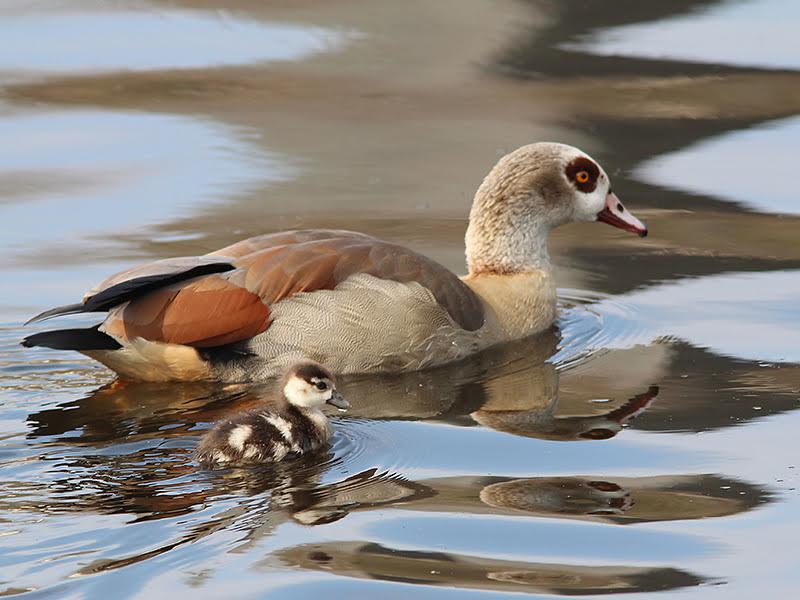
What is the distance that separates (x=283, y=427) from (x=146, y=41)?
337 inches

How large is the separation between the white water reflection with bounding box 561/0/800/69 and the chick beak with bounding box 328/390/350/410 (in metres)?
7.84

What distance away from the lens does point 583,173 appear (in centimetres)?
1047

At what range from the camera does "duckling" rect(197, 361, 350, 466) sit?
7559 mm

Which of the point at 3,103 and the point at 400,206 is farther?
the point at 3,103

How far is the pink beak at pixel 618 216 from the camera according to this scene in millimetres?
10648

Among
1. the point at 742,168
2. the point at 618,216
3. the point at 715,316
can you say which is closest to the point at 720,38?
the point at 742,168

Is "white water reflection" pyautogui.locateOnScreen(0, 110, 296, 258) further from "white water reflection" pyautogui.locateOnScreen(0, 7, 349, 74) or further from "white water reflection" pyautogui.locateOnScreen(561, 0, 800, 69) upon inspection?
"white water reflection" pyautogui.locateOnScreen(561, 0, 800, 69)

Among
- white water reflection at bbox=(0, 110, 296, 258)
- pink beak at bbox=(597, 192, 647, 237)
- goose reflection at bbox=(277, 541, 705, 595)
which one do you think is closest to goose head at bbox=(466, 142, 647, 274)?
pink beak at bbox=(597, 192, 647, 237)

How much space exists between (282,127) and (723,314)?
4.91 metres

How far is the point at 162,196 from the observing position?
12.2 meters

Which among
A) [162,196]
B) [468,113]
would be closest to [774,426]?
[162,196]

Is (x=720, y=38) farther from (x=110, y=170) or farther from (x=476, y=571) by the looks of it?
(x=476, y=571)

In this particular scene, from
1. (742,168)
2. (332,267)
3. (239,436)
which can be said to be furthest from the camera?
(742,168)

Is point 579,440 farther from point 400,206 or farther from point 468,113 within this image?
point 468,113
